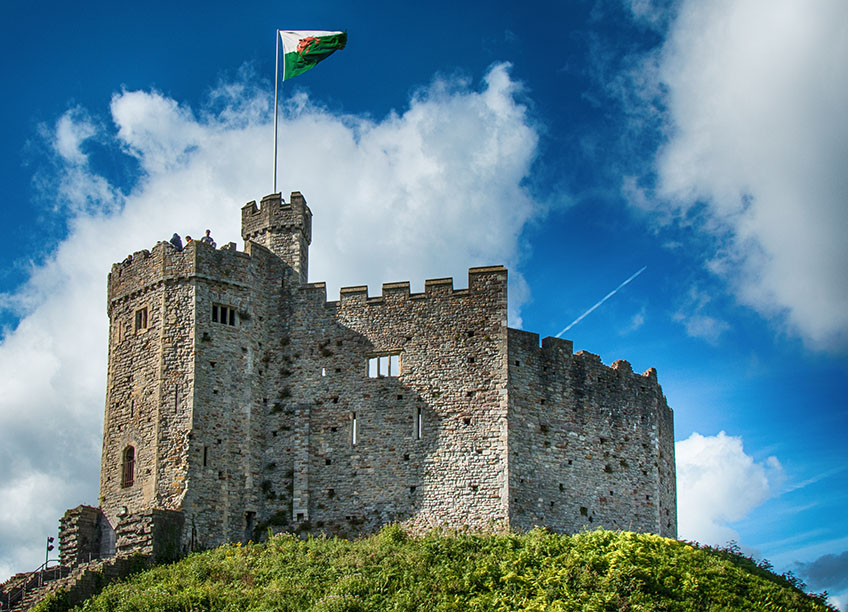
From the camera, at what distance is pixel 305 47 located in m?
46.6

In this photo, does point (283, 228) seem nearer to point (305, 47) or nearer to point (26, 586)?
point (305, 47)

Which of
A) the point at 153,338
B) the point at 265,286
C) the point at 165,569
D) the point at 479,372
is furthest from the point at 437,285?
the point at 165,569

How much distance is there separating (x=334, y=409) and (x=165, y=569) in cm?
858

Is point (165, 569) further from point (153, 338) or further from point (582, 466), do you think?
point (582, 466)

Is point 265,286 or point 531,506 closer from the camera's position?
point 531,506

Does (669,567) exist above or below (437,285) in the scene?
below

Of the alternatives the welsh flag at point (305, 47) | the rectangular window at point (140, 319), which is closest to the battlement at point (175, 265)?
the rectangular window at point (140, 319)

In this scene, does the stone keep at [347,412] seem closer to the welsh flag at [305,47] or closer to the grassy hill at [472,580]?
the grassy hill at [472,580]

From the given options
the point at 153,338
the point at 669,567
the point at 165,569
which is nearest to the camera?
the point at 669,567

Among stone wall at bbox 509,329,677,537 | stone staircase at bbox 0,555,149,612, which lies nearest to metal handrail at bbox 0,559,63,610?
stone staircase at bbox 0,555,149,612

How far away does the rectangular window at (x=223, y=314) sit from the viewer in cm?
4181

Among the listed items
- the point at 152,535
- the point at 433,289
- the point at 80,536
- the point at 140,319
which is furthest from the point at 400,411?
the point at 80,536

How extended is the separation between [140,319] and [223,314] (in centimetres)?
318

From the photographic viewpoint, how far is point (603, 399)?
141 feet
